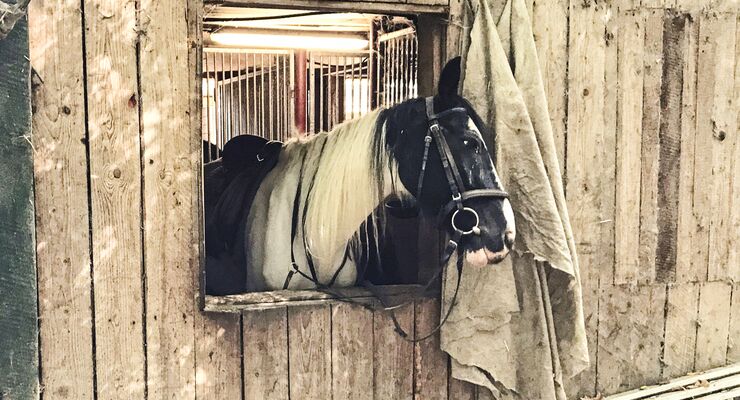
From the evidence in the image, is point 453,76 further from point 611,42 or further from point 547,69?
point 611,42

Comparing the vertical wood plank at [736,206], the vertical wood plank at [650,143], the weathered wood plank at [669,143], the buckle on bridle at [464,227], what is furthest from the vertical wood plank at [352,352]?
the vertical wood plank at [736,206]

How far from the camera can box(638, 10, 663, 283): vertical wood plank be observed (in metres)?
3.33

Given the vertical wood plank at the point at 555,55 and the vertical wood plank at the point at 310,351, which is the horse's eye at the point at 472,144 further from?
the vertical wood plank at the point at 310,351

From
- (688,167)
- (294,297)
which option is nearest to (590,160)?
(688,167)

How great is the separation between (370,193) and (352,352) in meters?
0.64

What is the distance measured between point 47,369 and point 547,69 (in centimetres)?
228

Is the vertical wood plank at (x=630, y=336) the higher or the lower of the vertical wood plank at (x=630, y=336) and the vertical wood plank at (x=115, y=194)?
the lower

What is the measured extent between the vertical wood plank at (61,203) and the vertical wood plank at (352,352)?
0.91 m

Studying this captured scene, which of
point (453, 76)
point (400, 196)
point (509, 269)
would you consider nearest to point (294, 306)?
point (400, 196)

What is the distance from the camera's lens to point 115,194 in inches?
99.7

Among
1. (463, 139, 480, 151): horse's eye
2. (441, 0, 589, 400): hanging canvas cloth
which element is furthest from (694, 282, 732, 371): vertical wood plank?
(463, 139, 480, 151): horse's eye

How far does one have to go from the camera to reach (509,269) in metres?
2.91

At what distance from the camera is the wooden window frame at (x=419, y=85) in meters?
2.70

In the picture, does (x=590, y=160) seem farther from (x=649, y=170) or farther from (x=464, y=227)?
(x=464, y=227)
